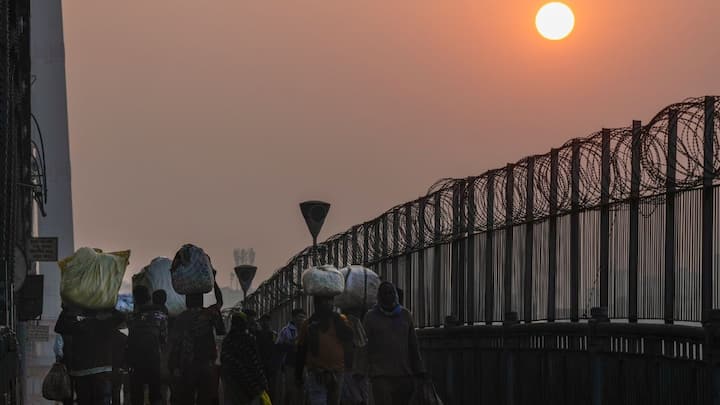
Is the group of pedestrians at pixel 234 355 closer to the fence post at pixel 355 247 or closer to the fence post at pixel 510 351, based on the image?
the fence post at pixel 510 351

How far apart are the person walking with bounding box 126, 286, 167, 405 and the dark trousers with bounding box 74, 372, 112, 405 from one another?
1.11 metres

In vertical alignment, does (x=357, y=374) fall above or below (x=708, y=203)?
below

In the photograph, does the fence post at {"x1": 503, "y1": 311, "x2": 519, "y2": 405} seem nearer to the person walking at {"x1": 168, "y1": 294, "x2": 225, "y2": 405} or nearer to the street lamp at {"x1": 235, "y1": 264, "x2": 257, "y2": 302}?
the person walking at {"x1": 168, "y1": 294, "x2": 225, "y2": 405}

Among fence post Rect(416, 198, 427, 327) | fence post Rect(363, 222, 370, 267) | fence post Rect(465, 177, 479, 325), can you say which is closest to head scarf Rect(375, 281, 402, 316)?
fence post Rect(465, 177, 479, 325)

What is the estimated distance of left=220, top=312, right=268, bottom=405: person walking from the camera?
1619cm

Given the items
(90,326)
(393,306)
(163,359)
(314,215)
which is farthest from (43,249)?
(393,306)

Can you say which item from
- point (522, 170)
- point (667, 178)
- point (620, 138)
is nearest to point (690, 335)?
point (667, 178)

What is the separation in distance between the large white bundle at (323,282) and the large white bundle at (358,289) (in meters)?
2.55

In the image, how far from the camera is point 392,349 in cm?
1777

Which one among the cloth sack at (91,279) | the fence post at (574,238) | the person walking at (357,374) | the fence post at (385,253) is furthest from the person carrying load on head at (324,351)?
the fence post at (385,253)

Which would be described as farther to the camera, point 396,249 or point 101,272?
point 396,249

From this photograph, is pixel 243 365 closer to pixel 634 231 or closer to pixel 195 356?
pixel 195 356

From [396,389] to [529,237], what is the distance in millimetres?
3823

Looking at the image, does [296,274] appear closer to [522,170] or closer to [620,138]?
[522,170]
